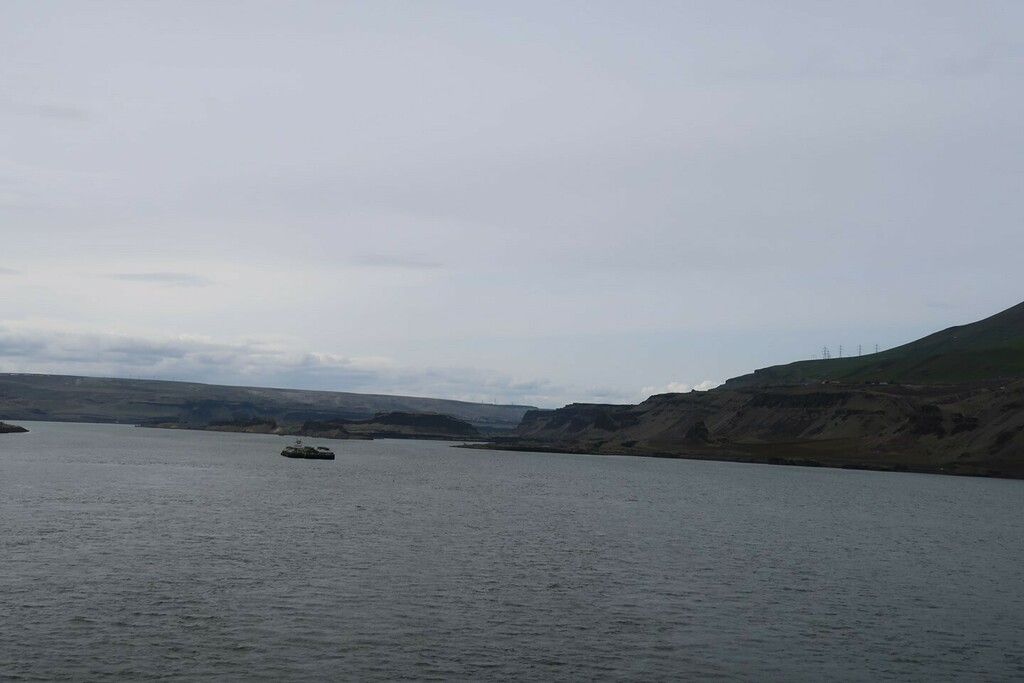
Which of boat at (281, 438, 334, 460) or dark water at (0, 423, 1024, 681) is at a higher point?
boat at (281, 438, 334, 460)

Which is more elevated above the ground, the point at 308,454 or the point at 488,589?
the point at 308,454

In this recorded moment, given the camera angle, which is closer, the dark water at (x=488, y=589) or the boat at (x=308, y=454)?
the dark water at (x=488, y=589)

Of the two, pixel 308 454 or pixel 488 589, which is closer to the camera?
pixel 488 589

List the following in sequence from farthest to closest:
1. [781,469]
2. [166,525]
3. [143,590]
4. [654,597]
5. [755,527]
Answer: [781,469] → [755,527] → [166,525] → [654,597] → [143,590]

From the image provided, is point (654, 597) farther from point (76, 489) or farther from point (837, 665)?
point (76, 489)

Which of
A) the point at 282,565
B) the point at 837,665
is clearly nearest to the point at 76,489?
the point at 282,565

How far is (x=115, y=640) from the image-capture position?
108 ft

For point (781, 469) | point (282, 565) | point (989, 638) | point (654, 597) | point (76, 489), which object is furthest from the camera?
point (781, 469)

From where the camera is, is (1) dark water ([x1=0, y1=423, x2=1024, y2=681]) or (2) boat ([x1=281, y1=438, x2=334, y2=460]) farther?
(2) boat ([x1=281, y1=438, x2=334, y2=460])

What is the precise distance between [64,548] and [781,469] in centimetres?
15005

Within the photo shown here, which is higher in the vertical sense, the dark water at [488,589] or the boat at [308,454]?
the boat at [308,454]

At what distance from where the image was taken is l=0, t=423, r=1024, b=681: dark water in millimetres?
32219

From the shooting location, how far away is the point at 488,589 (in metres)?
44.8

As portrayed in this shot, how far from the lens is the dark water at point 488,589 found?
3222 cm
